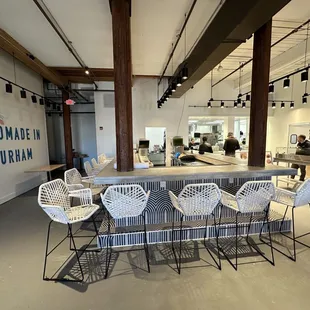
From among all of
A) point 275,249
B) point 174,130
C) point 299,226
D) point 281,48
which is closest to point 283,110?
point 281,48

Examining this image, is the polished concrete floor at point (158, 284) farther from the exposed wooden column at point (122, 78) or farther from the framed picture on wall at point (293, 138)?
the framed picture on wall at point (293, 138)

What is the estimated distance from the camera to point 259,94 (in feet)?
10.5

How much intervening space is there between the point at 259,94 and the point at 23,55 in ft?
18.2

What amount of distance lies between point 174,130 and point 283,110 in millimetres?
5066

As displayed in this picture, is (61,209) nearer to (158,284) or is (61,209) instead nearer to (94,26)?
(158,284)

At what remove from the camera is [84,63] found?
5910 millimetres

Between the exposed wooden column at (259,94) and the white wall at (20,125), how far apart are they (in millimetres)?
5536

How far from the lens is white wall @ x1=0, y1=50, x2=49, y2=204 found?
4.80 m

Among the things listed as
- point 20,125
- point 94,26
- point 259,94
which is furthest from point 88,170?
point 259,94

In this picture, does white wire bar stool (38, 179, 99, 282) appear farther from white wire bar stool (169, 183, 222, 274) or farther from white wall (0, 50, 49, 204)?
white wall (0, 50, 49, 204)

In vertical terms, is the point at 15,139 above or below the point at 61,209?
above

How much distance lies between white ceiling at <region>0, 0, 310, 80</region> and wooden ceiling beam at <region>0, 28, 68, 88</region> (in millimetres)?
130

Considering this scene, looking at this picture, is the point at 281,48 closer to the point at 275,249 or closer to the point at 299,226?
the point at 299,226

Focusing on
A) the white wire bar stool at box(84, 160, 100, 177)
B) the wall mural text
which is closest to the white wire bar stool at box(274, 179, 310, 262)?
the white wire bar stool at box(84, 160, 100, 177)
